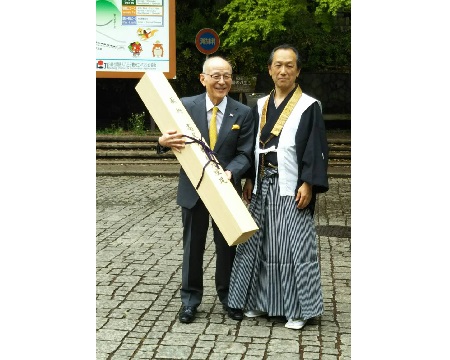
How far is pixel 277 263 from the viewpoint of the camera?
6.20m

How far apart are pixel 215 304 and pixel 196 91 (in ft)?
48.0

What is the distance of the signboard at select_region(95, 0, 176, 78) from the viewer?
17.3 m

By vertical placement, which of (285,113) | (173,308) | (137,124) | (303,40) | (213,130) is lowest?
(173,308)

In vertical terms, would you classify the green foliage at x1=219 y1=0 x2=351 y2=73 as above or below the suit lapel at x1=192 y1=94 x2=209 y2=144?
above

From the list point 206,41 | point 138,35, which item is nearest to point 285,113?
point 206,41

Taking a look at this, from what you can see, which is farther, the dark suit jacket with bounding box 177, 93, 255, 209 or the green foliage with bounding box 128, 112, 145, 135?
the green foliage with bounding box 128, 112, 145, 135

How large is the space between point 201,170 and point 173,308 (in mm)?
1434

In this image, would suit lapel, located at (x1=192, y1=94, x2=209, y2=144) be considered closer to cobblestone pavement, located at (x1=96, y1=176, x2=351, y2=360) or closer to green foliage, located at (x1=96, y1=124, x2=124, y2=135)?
cobblestone pavement, located at (x1=96, y1=176, x2=351, y2=360)

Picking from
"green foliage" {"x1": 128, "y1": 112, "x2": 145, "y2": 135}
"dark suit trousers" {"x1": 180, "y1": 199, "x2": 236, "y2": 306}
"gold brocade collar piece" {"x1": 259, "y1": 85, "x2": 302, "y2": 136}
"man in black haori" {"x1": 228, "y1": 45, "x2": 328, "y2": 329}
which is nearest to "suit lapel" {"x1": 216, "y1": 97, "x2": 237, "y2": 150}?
"man in black haori" {"x1": 228, "y1": 45, "x2": 328, "y2": 329}

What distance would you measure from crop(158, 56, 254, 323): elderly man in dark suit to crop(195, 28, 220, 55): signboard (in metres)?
10.9

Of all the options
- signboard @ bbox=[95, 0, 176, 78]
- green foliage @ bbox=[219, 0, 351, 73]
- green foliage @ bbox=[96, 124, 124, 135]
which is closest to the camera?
signboard @ bbox=[95, 0, 176, 78]

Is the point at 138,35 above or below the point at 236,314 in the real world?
above

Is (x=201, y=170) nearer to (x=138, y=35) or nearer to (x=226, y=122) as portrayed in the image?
(x=226, y=122)

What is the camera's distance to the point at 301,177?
6008mm
